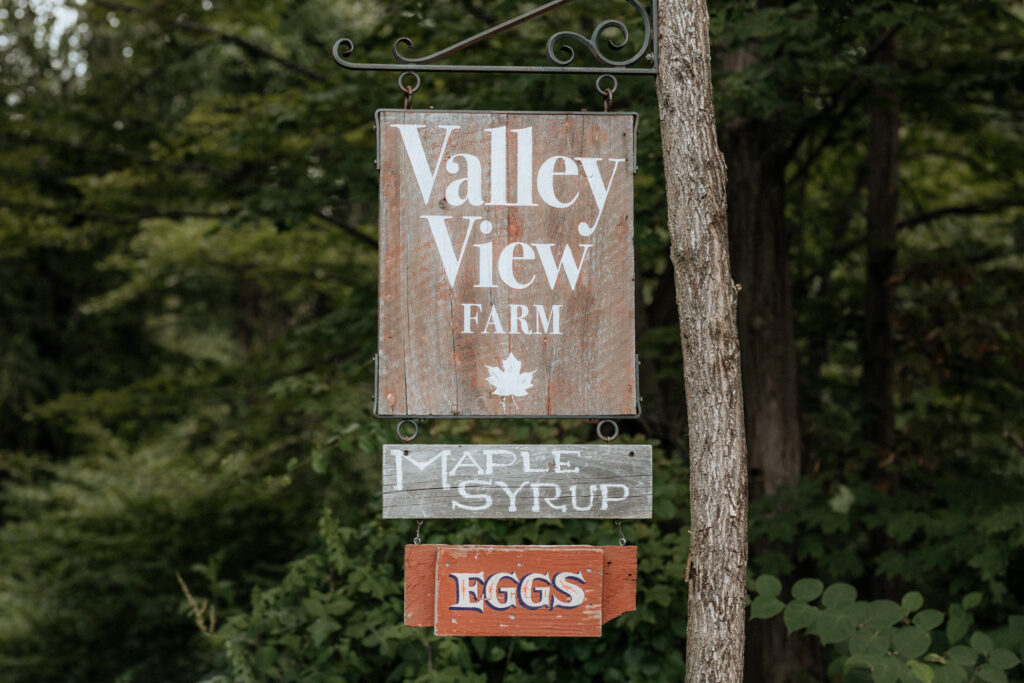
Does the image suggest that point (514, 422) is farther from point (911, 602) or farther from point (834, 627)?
point (911, 602)

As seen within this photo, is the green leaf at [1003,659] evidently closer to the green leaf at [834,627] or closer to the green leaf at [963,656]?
the green leaf at [963,656]

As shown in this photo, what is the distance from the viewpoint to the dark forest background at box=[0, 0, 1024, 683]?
3750 millimetres

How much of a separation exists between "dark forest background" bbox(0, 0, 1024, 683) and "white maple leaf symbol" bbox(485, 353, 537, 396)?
1414mm

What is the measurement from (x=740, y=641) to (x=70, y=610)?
738 cm

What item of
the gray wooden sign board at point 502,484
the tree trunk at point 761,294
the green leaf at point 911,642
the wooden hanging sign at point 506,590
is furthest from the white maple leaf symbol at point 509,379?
the tree trunk at point 761,294

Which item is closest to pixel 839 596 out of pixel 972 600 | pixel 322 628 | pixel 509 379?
pixel 972 600

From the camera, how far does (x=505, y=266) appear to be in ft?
7.77

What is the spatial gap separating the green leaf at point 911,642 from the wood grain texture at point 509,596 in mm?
1339

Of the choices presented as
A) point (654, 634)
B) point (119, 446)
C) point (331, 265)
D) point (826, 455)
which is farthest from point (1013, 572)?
point (119, 446)

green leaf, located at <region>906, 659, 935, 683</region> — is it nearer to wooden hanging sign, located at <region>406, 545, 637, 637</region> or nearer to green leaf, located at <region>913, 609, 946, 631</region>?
green leaf, located at <region>913, 609, 946, 631</region>

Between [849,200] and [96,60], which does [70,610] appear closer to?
[96,60]

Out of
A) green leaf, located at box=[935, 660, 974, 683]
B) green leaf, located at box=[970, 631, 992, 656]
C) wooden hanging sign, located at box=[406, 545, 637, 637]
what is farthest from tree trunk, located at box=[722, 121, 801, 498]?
wooden hanging sign, located at box=[406, 545, 637, 637]

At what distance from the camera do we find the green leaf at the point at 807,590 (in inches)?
125

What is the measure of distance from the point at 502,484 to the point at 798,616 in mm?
1507
